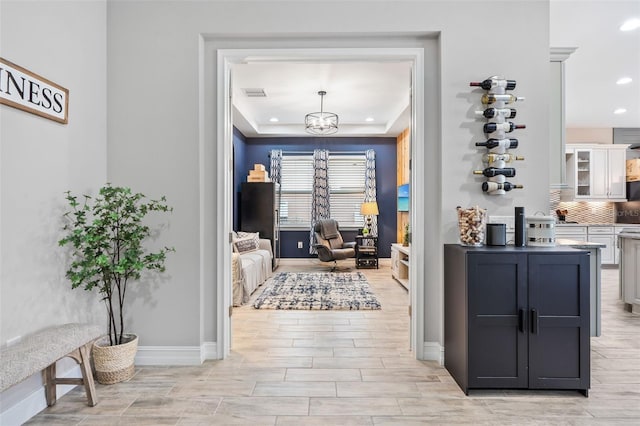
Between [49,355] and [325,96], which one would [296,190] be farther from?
[49,355]

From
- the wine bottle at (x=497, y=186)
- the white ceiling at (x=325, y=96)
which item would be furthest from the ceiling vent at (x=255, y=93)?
the wine bottle at (x=497, y=186)

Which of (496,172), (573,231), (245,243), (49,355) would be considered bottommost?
(49,355)

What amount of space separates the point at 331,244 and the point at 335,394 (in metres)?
5.02

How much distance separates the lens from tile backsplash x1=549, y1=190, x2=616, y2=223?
778 centimetres

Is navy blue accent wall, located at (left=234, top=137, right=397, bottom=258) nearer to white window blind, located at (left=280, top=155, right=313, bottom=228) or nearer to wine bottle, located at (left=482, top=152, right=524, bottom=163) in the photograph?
white window blind, located at (left=280, top=155, right=313, bottom=228)

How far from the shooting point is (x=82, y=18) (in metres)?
2.54

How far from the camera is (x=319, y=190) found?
8.04 meters

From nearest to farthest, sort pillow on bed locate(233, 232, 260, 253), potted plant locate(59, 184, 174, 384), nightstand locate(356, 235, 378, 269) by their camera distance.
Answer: potted plant locate(59, 184, 174, 384) → pillow on bed locate(233, 232, 260, 253) → nightstand locate(356, 235, 378, 269)

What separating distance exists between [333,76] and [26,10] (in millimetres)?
3496

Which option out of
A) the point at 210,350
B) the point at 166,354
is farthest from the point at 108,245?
the point at 210,350

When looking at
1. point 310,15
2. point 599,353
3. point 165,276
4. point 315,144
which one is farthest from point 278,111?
point 599,353

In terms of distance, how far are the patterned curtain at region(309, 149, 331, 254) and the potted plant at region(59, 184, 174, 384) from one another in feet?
17.7

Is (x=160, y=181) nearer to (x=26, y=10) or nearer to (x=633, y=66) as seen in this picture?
(x=26, y=10)

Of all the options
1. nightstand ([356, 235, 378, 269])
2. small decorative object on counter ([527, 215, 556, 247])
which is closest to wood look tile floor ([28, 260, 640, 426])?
small decorative object on counter ([527, 215, 556, 247])
